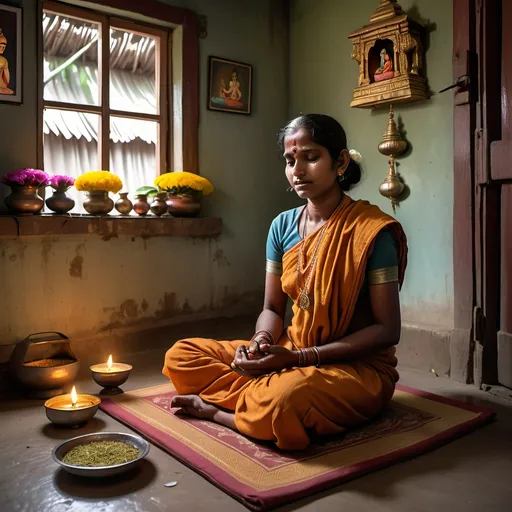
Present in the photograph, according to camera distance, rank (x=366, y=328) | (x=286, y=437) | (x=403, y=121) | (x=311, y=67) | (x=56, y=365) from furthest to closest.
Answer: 1. (x=311, y=67)
2. (x=403, y=121)
3. (x=56, y=365)
4. (x=366, y=328)
5. (x=286, y=437)

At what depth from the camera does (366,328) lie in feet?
7.89

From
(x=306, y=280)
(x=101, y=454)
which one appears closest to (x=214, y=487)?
(x=101, y=454)

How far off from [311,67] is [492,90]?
1681 mm

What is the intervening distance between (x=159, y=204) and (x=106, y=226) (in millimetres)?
450

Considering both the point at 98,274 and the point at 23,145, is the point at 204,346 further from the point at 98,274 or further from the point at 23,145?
the point at 23,145

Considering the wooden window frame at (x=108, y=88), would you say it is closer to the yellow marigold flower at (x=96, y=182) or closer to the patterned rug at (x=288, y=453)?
the yellow marigold flower at (x=96, y=182)

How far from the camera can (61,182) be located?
3.43 metres

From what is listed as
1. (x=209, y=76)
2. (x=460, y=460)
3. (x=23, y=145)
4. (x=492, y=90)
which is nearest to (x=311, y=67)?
(x=209, y=76)

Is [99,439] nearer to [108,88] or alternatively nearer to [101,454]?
[101,454]

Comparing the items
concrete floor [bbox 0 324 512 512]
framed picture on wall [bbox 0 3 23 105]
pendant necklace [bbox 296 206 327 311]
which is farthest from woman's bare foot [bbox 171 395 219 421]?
framed picture on wall [bbox 0 3 23 105]

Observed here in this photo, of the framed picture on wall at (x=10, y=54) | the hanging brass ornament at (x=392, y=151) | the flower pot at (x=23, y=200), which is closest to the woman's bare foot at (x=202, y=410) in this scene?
the flower pot at (x=23, y=200)

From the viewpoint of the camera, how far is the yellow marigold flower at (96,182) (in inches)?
139

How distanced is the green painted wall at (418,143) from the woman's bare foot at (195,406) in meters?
1.71

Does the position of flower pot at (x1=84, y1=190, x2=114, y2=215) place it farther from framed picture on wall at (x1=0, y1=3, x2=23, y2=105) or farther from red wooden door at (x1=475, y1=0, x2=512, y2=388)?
red wooden door at (x1=475, y1=0, x2=512, y2=388)
